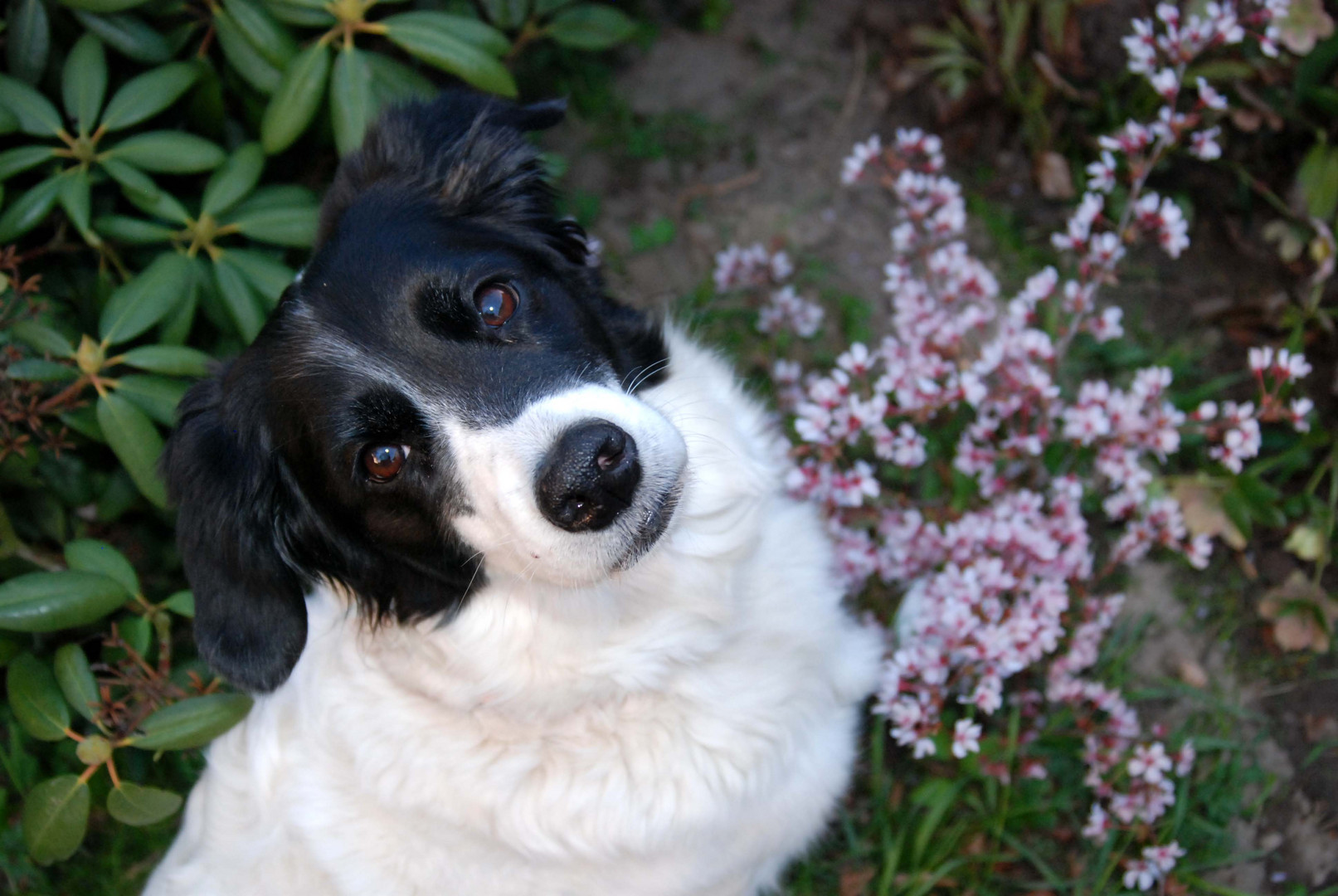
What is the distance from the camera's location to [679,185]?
13.4 feet

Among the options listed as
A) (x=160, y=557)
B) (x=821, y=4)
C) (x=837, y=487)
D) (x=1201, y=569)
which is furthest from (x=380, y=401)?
(x=821, y=4)

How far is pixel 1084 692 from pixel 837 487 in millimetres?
915

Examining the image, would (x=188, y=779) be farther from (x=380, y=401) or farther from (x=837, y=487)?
(x=837, y=487)

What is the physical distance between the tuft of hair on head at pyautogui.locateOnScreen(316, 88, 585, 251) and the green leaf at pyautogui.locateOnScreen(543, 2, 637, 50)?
3.51 feet

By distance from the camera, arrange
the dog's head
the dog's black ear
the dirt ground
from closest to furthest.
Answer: the dog's head, the dog's black ear, the dirt ground

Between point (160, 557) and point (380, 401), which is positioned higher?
point (380, 401)

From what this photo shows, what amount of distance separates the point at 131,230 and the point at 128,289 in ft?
0.78

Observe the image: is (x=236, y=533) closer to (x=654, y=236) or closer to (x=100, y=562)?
(x=100, y=562)

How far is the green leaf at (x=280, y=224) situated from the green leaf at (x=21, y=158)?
1.69 ft

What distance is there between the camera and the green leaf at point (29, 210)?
9.36 feet

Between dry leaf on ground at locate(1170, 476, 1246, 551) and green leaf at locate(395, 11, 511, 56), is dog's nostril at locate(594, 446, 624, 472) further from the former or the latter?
dry leaf on ground at locate(1170, 476, 1246, 551)

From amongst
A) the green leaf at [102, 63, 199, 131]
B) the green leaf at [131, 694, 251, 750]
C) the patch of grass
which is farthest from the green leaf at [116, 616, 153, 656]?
the patch of grass

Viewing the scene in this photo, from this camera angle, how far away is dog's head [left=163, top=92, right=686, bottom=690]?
2010mm

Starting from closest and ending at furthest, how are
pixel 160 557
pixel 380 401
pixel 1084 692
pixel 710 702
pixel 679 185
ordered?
1. pixel 380 401
2. pixel 710 702
3. pixel 1084 692
4. pixel 160 557
5. pixel 679 185
